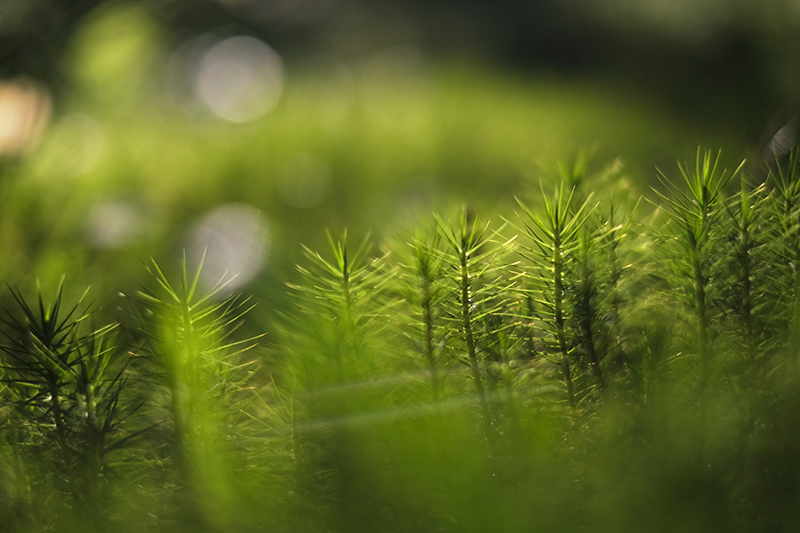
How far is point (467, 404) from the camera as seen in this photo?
0.14 m

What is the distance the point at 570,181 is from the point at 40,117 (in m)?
0.45

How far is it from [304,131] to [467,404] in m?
0.57

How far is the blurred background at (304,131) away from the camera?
1.37 feet

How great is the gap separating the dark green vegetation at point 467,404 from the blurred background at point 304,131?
0.08m

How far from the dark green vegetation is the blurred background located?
0.26ft

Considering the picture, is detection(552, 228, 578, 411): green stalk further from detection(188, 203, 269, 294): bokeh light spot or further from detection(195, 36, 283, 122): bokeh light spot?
detection(195, 36, 283, 122): bokeh light spot

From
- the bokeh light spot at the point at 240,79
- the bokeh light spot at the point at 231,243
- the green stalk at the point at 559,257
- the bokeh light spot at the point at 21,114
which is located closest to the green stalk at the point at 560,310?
the green stalk at the point at 559,257

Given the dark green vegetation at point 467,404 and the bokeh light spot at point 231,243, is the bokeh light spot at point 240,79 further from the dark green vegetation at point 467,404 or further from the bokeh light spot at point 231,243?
the dark green vegetation at point 467,404

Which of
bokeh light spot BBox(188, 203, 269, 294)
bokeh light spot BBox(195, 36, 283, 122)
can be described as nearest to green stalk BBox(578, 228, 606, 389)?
bokeh light spot BBox(188, 203, 269, 294)

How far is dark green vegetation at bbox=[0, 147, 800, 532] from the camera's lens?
0.43ft

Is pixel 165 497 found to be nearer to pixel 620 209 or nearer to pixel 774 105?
pixel 620 209

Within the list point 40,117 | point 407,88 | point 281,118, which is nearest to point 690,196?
point 40,117

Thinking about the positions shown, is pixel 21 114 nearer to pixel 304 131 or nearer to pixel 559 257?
pixel 304 131

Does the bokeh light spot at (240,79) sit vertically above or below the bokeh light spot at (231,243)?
above
